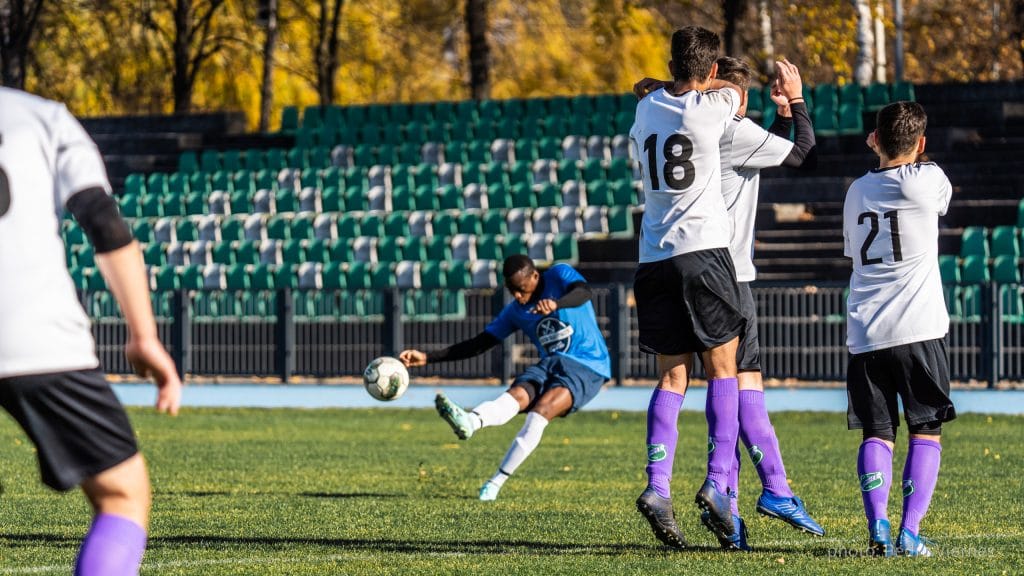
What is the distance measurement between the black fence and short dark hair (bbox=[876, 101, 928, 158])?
1243 centimetres

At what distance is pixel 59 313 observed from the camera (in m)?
4.26

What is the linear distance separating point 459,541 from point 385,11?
118 feet

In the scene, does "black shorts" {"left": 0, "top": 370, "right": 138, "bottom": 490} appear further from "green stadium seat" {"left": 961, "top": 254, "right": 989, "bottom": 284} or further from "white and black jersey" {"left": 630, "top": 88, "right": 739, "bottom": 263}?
"green stadium seat" {"left": 961, "top": 254, "right": 989, "bottom": 284}

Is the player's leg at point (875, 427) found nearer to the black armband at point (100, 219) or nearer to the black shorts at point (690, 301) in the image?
the black shorts at point (690, 301)

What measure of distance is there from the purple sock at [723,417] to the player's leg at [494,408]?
2.69 meters

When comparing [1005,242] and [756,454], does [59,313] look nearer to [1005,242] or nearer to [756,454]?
[756,454]

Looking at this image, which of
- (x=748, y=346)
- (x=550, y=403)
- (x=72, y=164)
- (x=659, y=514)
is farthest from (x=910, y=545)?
(x=72, y=164)

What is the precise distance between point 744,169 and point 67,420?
402 centimetres

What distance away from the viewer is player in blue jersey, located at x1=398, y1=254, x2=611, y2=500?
10.2 metres

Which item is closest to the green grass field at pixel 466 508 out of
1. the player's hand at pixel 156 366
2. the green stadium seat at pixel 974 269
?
the player's hand at pixel 156 366

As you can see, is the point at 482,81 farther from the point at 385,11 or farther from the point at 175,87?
the point at 385,11

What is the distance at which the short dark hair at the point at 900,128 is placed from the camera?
7031 mm

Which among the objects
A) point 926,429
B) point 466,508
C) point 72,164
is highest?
point 72,164

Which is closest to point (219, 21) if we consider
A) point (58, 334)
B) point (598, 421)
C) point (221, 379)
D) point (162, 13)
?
point (162, 13)
